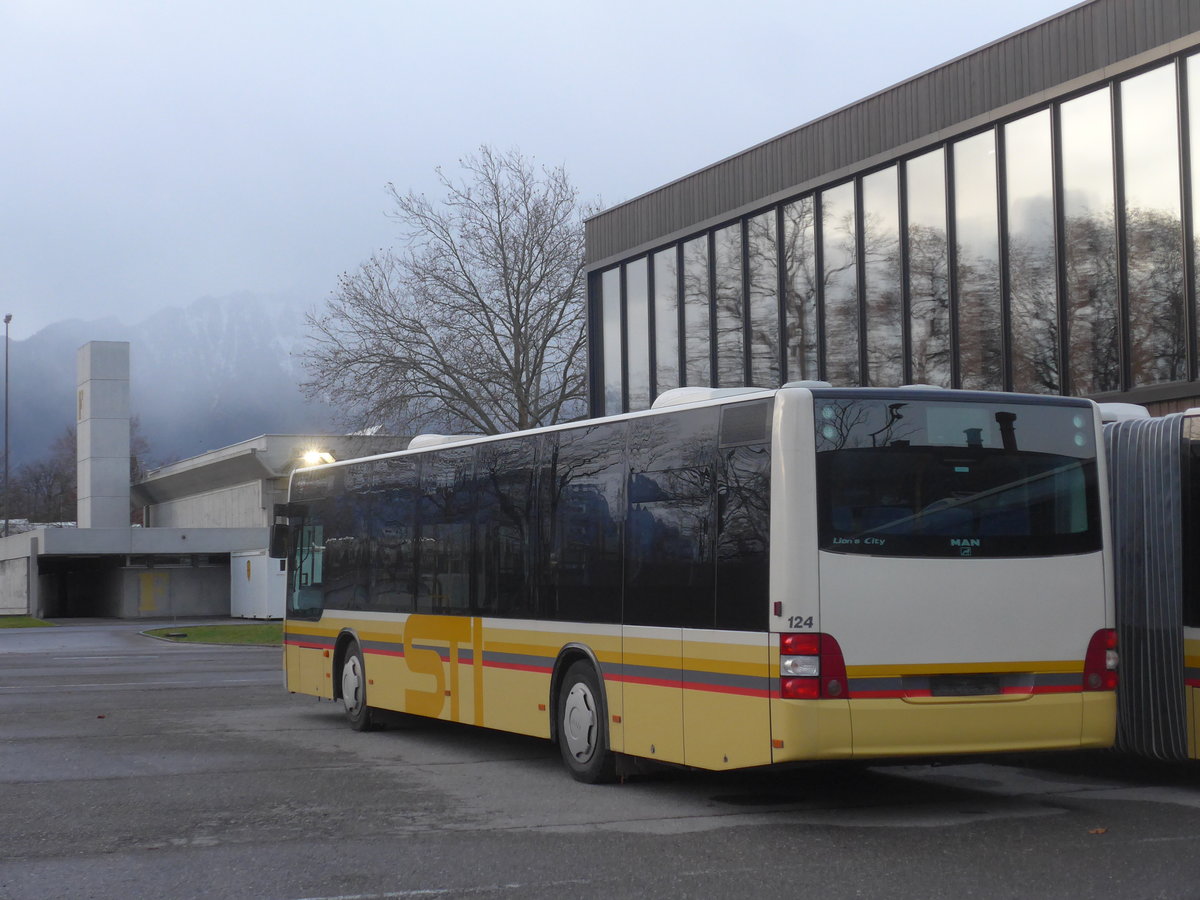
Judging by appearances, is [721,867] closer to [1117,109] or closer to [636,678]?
[636,678]

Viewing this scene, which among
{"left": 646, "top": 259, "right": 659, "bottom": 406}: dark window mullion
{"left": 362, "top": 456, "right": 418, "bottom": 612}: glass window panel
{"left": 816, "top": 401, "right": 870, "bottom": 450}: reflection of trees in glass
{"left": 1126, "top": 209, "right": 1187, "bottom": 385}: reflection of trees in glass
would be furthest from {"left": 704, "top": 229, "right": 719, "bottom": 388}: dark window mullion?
{"left": 816, "top": 401, "right": 870, "bottom": 450}: reflection of trees in glass

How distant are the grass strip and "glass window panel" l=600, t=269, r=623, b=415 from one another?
11.0 m

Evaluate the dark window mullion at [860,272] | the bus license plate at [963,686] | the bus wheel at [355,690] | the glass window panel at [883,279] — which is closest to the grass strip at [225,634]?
the dark window mullion at [860,272]

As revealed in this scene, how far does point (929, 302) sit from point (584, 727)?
1279cm

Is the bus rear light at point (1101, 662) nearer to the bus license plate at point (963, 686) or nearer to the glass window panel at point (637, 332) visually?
the bus license plate at point (963, 686)

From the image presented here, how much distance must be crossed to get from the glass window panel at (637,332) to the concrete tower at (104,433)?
1677 inches

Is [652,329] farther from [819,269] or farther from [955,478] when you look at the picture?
[955,478]

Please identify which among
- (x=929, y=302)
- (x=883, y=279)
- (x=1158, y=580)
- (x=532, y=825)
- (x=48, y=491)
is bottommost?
(x=532, y=825)

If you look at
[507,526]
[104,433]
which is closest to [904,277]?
[507,526]

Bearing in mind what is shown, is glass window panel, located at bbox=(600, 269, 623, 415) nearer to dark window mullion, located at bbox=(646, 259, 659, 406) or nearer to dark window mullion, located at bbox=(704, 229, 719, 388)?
dark window mullion, located at bbox=(646, 259, 659, 406)

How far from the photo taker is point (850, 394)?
368 inches

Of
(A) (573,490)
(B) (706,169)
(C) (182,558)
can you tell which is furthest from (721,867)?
(C) (182,558)

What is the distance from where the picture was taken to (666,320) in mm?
28734

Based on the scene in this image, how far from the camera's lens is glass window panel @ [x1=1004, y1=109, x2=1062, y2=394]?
66.3 feet
